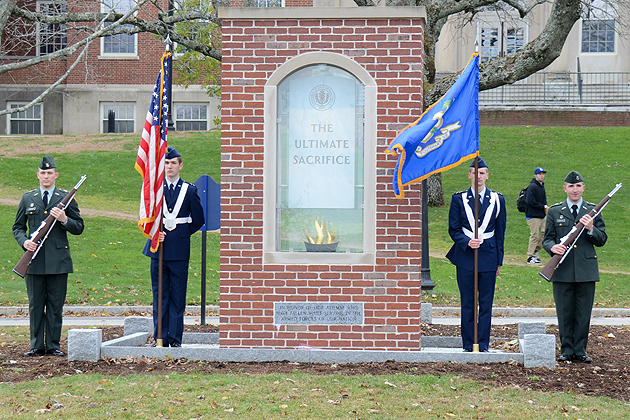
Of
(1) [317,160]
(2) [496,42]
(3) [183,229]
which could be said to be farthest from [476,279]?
(2) [496,42]

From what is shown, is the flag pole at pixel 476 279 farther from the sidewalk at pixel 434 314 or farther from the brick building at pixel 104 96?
the brick building at pixel 104 96

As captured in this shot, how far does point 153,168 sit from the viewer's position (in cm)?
797

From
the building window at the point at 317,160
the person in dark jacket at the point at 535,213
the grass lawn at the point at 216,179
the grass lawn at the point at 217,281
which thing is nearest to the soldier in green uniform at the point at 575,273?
the grass lawn at the point at 217,281

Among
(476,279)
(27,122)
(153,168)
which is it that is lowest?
(476,279)

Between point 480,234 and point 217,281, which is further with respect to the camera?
point 217,281

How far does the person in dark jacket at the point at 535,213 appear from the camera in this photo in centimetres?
1630

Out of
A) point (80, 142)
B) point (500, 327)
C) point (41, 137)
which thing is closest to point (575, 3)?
point (500, 327)

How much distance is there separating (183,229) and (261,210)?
2.99ft

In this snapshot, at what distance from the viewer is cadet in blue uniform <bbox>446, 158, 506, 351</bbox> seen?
26.2 feet

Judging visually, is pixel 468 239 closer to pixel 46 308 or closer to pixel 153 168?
pixel 153 168

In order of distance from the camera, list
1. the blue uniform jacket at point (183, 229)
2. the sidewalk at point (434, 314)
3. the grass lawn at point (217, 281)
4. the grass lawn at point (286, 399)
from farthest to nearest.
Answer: the sidewalk at point (434, 314) → the blue uniform jacket at point (183, 229) → the grass lawn at point (217, 281) → the grass lawn at point (286, 399)

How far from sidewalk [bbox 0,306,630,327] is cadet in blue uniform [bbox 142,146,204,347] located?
3.04 meters

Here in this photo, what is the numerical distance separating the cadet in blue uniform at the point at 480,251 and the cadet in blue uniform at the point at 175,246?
268 centimetres

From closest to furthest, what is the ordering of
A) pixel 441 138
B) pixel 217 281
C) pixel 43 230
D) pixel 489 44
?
pixel 441 138
pixel 43 230
pixel 217 281
pixel 489 44
